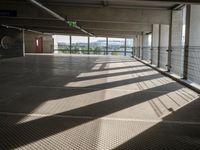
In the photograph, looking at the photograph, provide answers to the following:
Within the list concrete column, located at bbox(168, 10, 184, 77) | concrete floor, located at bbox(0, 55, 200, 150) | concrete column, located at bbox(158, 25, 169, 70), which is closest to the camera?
concrete floor, located at bbox(0, 55, 200, 150)

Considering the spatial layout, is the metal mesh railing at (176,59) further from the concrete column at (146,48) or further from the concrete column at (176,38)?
the concrete column at (146,48)

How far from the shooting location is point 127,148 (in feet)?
11.8

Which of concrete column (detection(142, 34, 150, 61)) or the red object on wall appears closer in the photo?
concrete column (detection(142, 34, 150, 61))

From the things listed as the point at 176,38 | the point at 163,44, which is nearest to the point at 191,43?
the point at 176,38

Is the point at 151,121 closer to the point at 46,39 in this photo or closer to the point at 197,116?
the point at 197,116

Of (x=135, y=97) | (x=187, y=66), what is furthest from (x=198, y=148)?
(x=187, y=66)

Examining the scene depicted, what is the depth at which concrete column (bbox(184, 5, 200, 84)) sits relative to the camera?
10016mm

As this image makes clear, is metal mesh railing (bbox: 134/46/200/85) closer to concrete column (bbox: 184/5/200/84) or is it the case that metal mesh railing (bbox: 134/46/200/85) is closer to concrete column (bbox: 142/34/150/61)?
concrete column (bbox: 184/5/200/84)

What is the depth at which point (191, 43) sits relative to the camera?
412 inches

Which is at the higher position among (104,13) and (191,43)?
(104,13)

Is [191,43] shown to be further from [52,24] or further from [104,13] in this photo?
[52,24]

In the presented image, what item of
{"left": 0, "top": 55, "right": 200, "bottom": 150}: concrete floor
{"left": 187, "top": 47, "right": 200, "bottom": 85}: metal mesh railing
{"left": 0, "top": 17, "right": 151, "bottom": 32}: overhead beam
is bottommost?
{"left": 0, "top": 55, "right": 200, "bottom": 150}: concrete floor

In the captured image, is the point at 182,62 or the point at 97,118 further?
the point at 182,62

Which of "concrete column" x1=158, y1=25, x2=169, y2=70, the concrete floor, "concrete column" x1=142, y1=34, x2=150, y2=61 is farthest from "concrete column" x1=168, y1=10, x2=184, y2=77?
"concrete column" x1=142, y1=34, x2=150, y2=61
